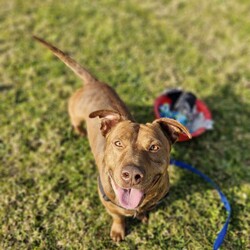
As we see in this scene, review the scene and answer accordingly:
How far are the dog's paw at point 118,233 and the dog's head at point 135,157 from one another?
2.27 ft

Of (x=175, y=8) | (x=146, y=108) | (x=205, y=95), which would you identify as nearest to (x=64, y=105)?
(x=146, y=108)

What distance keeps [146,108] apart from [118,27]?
8.40 ft

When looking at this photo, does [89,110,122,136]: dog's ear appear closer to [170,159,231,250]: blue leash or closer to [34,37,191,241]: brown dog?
[34,37,191,241]: brown dog

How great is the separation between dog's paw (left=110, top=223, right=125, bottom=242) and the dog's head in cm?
69

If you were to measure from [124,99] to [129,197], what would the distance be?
2842mm

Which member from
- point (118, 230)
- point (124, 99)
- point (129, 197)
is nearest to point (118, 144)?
point (129, 197)

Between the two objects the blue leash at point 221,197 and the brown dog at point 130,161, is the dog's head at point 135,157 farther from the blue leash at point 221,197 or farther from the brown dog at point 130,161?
the blue leash at point 221,197

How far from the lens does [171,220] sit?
183 inches

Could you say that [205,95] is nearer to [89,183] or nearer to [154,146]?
[89,183]

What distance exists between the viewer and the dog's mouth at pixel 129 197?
139 inches

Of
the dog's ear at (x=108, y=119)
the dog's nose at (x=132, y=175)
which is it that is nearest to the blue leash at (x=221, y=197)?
the dog's ear at (x=108, y=119)

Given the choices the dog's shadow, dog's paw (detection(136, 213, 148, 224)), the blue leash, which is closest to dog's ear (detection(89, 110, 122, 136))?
dog's paw (detection(136, 213, 148, 224))

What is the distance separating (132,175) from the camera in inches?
126

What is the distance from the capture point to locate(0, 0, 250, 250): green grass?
4.55 m
